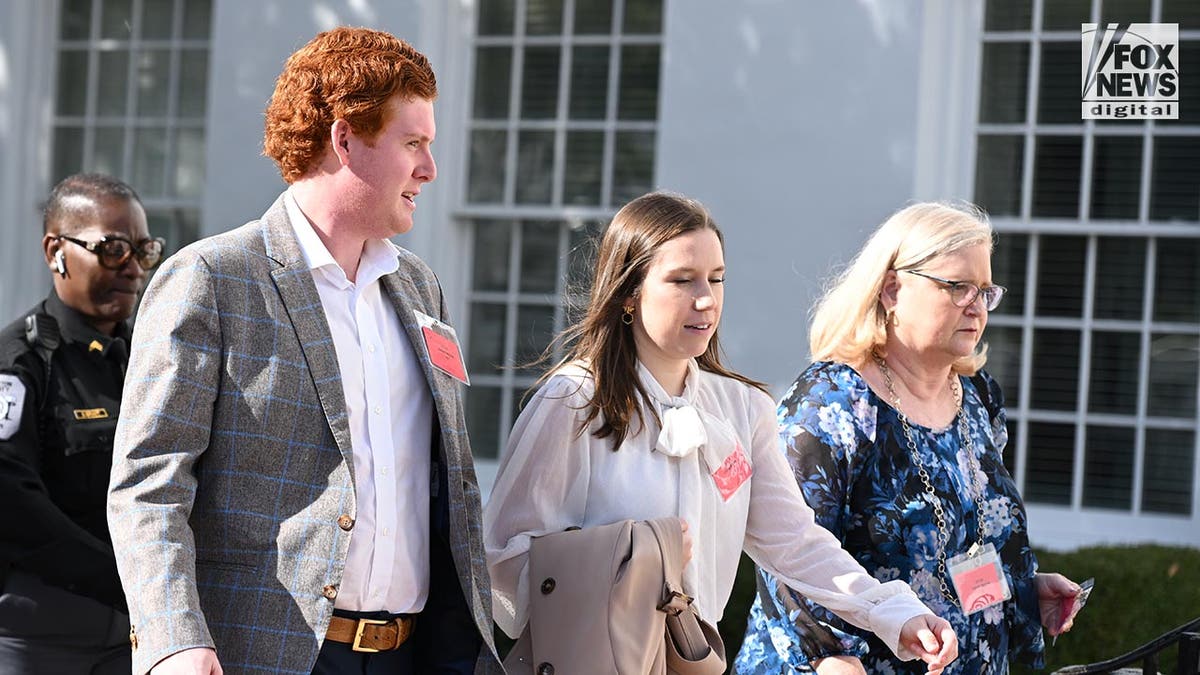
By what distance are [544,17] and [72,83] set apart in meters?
2.87

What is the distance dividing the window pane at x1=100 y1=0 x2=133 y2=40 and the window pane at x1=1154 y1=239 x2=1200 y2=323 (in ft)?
18.4

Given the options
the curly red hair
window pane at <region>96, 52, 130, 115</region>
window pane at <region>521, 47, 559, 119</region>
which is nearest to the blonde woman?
the curly red hair

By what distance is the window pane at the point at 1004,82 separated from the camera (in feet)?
20.6

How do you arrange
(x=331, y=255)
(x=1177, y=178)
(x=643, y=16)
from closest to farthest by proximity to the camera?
1. (x=331, y=255)
2. (x=1177, y=178)
3. (x=643, y=16)

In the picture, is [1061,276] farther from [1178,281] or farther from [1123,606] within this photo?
[1123,606]

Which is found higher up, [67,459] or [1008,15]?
[1008,15]

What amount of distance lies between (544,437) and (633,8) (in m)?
4.63

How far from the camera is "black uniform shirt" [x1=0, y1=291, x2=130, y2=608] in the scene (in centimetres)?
297

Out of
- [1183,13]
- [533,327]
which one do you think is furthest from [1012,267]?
[533,327]

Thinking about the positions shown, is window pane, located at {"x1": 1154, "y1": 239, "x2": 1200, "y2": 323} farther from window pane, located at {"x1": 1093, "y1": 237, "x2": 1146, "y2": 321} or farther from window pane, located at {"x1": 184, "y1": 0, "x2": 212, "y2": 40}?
window pane, located at {"x1": 184, "y1": 0, "x2": 212, "y2": 40}

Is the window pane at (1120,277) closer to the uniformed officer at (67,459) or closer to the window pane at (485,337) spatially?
the window pane at (485,337)

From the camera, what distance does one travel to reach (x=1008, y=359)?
6324 millimetres

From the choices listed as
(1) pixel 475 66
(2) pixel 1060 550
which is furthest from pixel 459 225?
(2) pixel 1060 550

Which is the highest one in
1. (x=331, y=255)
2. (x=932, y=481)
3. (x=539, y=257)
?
(x=539, y=257)
